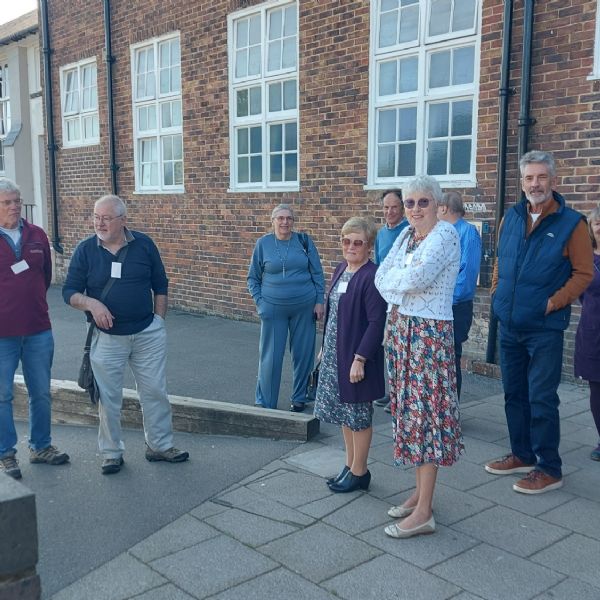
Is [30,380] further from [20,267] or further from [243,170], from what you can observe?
[243,170]

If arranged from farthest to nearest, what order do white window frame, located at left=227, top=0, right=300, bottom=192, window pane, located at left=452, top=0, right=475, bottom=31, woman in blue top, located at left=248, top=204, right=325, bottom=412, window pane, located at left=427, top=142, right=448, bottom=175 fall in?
white window frame, located at left=227, top=0, right=300, bottom=192 < window pane, located at left=427, top=142, right=448, bottom=175 < window pane, located at left=452, top=0, right=475, bottom=31 < woman in blue top, located at left=248, top=204, right=325, bottom=412

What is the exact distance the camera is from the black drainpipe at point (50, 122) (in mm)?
13836

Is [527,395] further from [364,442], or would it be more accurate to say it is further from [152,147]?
[152,147]

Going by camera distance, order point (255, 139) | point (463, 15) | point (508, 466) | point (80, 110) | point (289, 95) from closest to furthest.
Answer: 1. point (508, 466)
2. point (463, 15)
3. point (289, 95)
4. point (255, 139)
5. point (80, 110)

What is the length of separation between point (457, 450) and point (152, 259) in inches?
95.7

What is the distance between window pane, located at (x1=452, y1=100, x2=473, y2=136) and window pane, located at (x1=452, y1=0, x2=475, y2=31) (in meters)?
0.77

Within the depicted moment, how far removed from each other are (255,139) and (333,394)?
6.47m

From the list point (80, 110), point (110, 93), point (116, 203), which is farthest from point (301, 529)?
point (80, 110)

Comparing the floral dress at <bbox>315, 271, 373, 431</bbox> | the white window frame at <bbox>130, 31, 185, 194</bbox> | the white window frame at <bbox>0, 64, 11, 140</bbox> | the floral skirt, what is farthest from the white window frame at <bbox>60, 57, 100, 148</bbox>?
the floral skirt

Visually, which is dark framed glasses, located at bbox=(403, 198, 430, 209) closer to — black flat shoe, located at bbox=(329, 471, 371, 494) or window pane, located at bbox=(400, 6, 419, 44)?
black flat shoe, located at bbox=(329, 471, 371, 494)

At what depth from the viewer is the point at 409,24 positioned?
778cm

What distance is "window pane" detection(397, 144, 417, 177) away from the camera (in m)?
7.96

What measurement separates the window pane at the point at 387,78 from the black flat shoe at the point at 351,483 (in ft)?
17.0

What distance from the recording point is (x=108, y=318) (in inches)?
178
